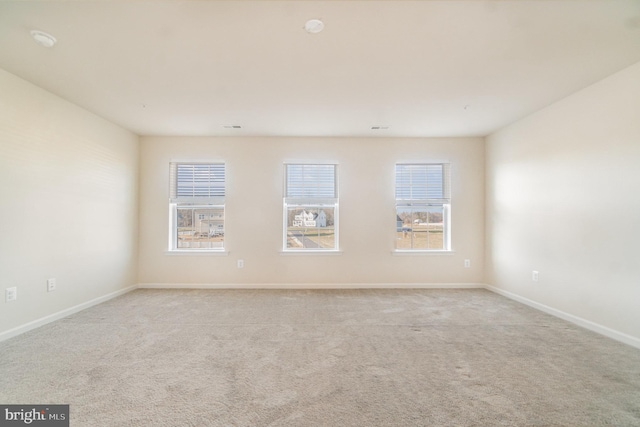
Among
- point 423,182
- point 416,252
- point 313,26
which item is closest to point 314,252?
point 416,252

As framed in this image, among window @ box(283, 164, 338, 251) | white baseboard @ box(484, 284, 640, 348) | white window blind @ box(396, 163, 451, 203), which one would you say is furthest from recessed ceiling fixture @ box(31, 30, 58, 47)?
white baseboard @ box(484, 284, 640, 348)

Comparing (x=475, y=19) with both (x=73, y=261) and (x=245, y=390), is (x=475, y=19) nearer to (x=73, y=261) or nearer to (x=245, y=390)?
(x=245, y=390)

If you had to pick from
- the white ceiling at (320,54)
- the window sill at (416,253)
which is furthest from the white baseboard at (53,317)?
the window sill at (416,253)

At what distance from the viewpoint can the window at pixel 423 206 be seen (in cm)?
439

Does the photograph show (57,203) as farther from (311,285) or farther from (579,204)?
(579,204)

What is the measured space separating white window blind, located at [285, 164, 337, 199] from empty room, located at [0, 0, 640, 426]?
5 cm

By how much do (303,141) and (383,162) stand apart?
1.37 metres

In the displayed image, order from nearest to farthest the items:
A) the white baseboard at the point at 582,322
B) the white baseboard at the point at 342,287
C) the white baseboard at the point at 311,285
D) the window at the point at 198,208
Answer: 1. the white baseboard at the point at 582,322
2. the white baseboard at the point at 342,287
3. the white baseboard at the point at 311,285
4. the window at the point at 198,208

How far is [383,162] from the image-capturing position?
4.33 meters

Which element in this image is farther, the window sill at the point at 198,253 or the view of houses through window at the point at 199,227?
the view of houses through window at the point at 199,227

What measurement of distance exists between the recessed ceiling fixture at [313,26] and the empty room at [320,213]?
1 centimetres

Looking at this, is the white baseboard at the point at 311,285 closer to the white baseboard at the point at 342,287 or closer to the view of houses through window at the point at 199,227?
the white baseboard at the point at 342,287
